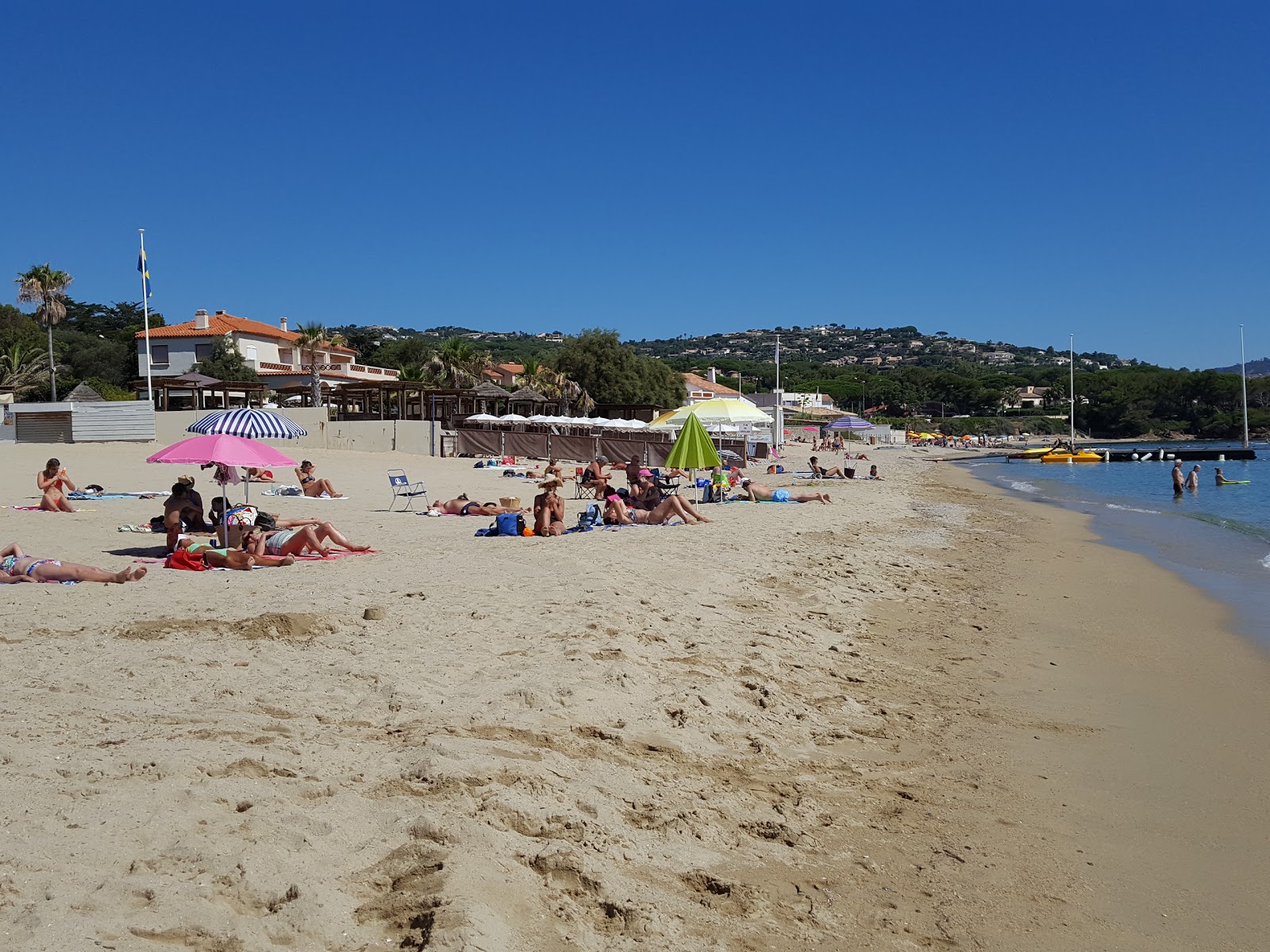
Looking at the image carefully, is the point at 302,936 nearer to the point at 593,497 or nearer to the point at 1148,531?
the point at 593,497

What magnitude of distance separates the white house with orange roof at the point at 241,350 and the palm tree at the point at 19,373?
17.3 ft

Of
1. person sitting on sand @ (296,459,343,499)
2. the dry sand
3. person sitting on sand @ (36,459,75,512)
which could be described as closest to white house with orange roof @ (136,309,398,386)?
person sitting on sand @ (296,459,343,499)

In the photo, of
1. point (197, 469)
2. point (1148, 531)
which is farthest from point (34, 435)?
point (1148, 531)

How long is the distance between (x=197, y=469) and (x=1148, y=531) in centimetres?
2051

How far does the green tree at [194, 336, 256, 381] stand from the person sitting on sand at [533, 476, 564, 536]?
42.4 m

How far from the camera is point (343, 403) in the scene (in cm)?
4059

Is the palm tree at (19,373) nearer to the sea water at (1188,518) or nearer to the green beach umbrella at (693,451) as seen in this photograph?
the green beach umbrella at (693,451)

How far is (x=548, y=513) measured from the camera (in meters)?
12.3

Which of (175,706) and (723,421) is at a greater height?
(723,421)

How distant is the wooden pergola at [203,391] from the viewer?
1383 inches

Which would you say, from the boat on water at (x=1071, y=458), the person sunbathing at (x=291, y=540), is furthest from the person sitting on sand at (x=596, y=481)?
the boat on water at (x=1071, y=458)

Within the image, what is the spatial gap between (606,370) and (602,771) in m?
54.2

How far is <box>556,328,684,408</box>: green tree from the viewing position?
190 ft

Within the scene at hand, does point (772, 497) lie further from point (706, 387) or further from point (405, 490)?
point (706, 387)
